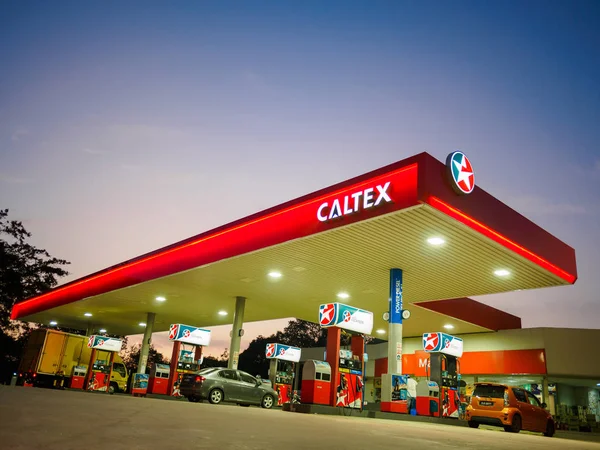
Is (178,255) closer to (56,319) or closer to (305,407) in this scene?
(305,407)

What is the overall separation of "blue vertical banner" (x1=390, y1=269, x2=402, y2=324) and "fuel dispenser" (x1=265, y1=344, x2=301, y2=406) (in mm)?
10683

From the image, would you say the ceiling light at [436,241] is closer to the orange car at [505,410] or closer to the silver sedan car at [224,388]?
the orange car at [505,410]

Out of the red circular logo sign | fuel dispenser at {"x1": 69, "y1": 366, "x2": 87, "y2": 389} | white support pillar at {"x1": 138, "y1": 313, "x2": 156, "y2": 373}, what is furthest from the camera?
white support pillar at {"x1": 138, "y1": 313, "x2": 156, "y2": 373}

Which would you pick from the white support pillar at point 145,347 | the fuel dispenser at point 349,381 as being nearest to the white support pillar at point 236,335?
the fuel dispenser at point 349,381

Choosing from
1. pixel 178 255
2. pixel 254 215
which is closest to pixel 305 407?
pixel 254 215

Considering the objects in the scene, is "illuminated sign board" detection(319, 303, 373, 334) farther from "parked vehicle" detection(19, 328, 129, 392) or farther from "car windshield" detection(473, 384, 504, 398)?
"parked vehicle" detection(19, 328, 129, 392)

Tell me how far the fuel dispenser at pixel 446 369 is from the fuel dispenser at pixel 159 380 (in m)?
12.4

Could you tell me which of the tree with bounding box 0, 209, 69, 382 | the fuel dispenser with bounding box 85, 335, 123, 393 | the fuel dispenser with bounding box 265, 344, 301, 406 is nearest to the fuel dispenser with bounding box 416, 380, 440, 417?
the fuel dispenser with bounding box 265, 344, 301, 406

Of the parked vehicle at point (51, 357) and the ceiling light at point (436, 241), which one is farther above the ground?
the ceiling light at point (436, 241)

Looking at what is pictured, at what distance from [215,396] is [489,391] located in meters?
9.31

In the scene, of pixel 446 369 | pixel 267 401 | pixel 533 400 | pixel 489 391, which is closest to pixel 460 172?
pixel 489 391

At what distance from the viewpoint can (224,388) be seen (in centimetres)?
1736

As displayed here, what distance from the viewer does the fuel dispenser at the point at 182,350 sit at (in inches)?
877

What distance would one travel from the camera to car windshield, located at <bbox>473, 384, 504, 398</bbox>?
47.2 ft
